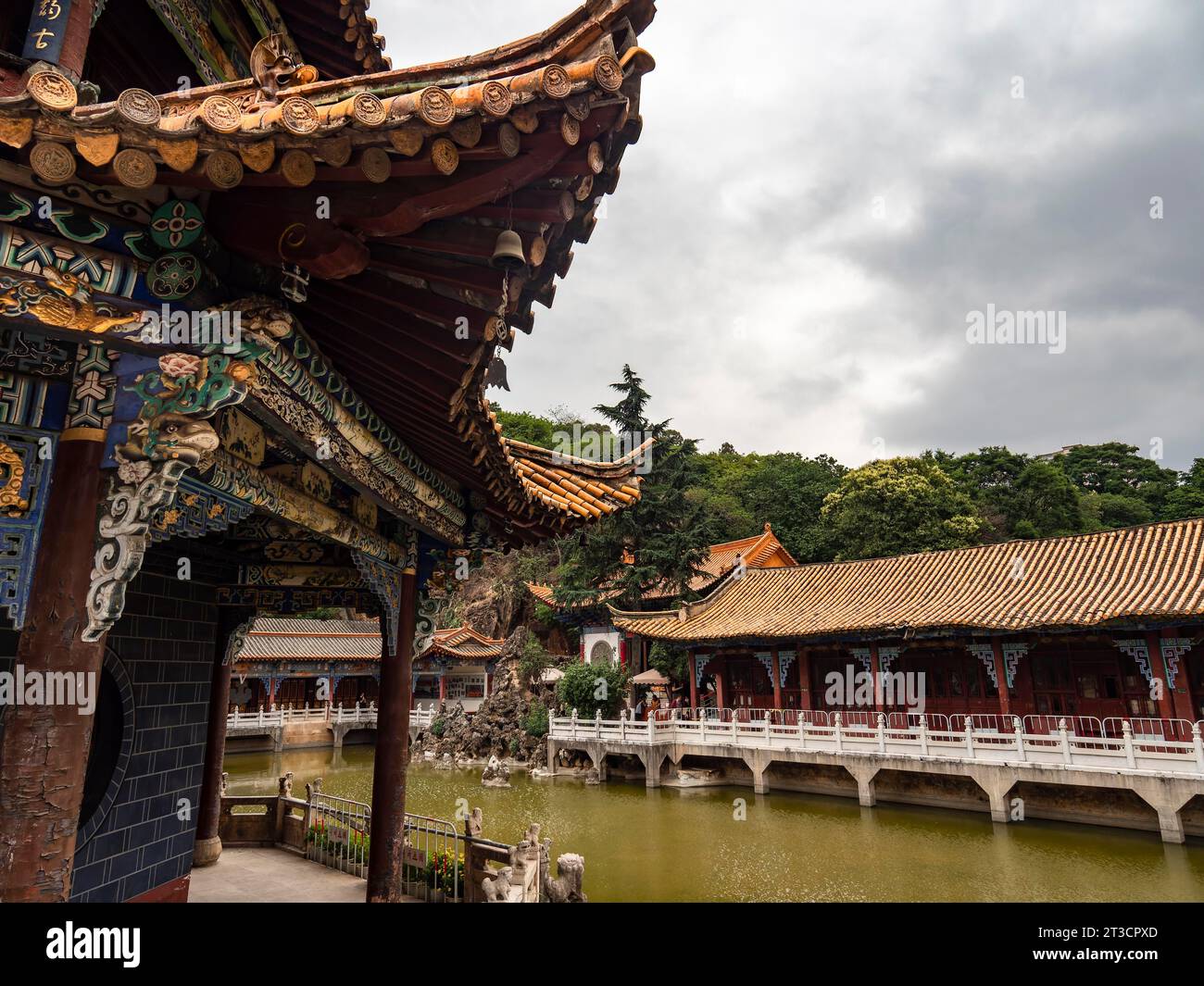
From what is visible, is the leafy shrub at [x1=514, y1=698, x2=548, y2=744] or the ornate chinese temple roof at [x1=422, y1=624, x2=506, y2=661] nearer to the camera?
the leafy shrub at [x1=514, y1=698, x2=548, y2=744]

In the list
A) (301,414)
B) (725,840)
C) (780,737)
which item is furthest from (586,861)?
(301,414)

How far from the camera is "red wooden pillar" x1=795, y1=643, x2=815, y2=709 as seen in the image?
19656 mm

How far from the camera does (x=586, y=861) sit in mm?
11961

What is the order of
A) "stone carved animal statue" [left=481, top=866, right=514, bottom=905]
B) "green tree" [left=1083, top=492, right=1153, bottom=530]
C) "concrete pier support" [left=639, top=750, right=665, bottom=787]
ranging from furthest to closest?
"green tree" [left=1083, top=492, right=1153, bottom=530], "concrete pier support" [left=639, top=750, right=665, bottom=787], "stone carved animal statue" [left=481, top=866, right=514, bottom=905]

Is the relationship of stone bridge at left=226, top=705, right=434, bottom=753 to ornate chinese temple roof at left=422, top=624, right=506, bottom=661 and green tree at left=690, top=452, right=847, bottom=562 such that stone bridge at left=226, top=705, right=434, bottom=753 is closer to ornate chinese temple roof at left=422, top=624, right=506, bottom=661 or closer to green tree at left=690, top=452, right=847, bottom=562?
ornate chinese temple roof at left=422, top=624, right=506, bottom=661

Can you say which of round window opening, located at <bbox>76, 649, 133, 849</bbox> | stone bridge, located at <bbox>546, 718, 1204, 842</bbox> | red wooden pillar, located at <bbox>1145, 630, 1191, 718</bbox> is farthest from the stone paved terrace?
red wooden pillar, located at <bbox>1145, 630, 1191, 718</bbox>

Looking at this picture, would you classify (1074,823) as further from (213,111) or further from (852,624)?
(213,111)

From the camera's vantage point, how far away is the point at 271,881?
7.49m

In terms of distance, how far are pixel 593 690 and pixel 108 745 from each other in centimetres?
1892

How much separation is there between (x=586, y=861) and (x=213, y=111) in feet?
40.6

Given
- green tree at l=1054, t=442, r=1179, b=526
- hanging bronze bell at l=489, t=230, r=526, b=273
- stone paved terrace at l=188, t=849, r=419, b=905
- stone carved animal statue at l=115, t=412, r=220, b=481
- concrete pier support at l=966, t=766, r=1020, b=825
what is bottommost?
concrete pier support at l=966, t=766, r=1020, b=825

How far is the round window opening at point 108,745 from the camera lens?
15.9 ft

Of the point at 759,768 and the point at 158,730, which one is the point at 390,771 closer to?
the point at 158,730

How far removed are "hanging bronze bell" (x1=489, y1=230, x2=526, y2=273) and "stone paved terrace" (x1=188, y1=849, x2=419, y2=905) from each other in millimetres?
6227
